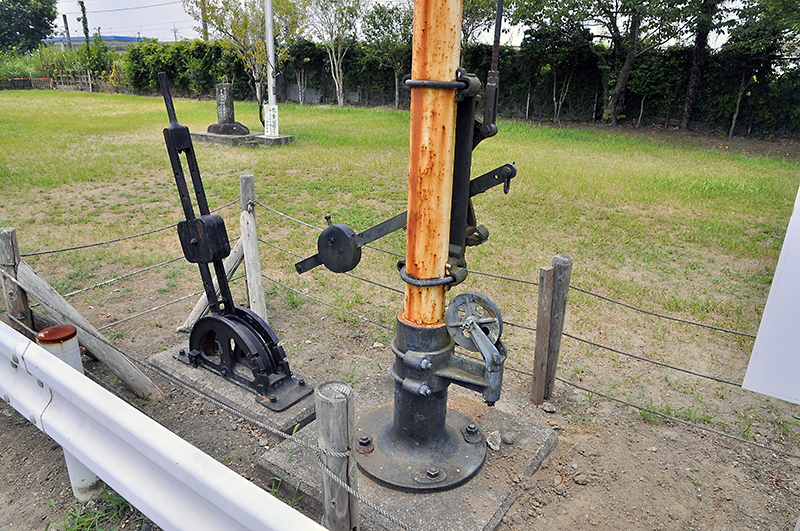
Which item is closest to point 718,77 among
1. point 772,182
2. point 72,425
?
point 772,182

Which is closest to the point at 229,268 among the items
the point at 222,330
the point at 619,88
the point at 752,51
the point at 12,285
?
→ the point at 222,330

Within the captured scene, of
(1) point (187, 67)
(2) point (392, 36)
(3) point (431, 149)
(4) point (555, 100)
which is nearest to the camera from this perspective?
(3) point (431, 149)

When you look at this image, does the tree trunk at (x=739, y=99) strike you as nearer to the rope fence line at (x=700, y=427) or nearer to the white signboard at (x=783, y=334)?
the rope fence line at (x=700, y=427)

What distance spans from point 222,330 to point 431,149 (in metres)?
2.01

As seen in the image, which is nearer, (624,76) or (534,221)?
(534,221)

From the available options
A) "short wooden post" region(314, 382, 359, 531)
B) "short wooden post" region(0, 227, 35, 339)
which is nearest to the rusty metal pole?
"short wooden post" region(314, 382, 359, 531)

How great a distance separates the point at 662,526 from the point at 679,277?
3.73 m

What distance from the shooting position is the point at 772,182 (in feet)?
33.5

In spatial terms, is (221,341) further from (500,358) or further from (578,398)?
(578,398)

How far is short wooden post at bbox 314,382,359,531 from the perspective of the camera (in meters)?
1.61

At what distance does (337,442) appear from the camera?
5.41 feet

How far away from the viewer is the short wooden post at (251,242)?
3959 mm

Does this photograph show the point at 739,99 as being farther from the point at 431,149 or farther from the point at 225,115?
the point at 431,149

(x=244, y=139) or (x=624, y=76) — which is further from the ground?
(x=624, y=76)
